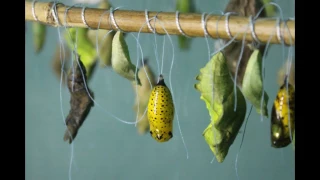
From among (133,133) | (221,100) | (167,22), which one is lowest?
(133,133)

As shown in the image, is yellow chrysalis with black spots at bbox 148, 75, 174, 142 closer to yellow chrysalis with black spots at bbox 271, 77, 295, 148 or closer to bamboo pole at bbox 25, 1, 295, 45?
bamboo pole at bbox 25, 1, 295, 45

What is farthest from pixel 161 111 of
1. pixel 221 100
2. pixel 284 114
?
pixel 284 114

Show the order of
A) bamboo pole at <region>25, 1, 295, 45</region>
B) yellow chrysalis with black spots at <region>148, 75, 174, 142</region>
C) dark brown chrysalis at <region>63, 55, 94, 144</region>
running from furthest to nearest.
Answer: dark brown chrysalis at <region>63, 55, 94, 144</region> < yellow chrysalis with black spots at <region>148, 75, 174, 142</region> < bamboo pole at <region>25, 1, 295, 45</region>

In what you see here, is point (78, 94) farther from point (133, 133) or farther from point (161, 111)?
point (161, 111)

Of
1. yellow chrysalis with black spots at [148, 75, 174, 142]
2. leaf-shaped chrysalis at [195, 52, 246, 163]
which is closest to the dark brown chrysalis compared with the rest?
yellow chrysalis with black spots at [148, 75, 174, 142]

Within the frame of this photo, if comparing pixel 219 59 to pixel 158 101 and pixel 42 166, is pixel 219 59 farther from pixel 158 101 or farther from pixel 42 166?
pixel 42 166

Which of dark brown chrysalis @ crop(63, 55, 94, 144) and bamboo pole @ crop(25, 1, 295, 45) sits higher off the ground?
bamboo pole @ crop(25, 1, 295, 45)

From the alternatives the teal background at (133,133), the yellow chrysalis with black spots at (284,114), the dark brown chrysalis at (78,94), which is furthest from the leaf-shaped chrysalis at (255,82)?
the dark brown chrysalis at (78,94)
